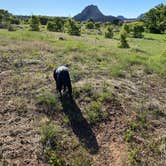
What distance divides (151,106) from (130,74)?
2683mm

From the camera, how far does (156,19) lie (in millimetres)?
53344

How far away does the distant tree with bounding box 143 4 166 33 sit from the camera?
49.8m

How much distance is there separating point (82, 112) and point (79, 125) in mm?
646

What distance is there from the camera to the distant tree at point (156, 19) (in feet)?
163

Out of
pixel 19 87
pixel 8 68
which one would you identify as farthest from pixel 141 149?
pixel 8 68

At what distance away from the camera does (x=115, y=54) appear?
1559cm

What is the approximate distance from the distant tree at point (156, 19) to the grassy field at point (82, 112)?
36869 millimetres

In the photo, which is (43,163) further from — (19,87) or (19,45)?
(19,45)

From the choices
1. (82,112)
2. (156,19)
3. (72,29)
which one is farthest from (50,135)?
(156,19)

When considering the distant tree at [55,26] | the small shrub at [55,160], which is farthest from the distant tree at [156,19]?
the small shrub at [55,160]

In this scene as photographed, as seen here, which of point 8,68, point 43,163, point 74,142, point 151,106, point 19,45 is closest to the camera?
point 43,163

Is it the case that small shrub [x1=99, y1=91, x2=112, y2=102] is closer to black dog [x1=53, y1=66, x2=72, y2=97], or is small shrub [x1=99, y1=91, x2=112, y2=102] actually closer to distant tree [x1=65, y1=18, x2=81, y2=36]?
black dog [x1=53, y1=66, x2=72, y2=97]

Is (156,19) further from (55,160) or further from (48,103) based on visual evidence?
(55,160)

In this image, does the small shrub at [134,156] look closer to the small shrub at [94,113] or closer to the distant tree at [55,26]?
the small shrub at [94,113]
